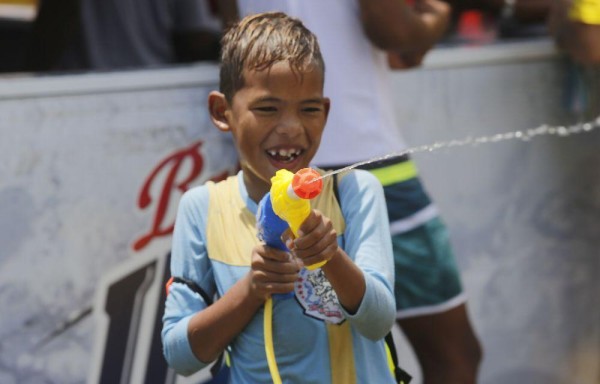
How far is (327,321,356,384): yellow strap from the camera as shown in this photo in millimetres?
1967

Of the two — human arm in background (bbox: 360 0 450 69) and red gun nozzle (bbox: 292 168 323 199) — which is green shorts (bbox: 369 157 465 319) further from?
red gun nozzle (bbox: 292 168 323 199)

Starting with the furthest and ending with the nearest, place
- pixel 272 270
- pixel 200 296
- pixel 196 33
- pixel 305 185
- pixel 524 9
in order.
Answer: pixel 524 9
pixel 196 33
pixel 200 296
pixel 272 270
pixel 305 185

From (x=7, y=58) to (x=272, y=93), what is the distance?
6.15ft

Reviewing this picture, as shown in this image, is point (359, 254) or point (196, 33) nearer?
point (359, 254)

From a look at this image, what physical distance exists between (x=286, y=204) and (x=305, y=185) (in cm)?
5

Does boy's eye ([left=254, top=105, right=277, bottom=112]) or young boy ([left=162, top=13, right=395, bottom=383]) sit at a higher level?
boy's eye ([left=254, top=105, right=277, bottom=112])

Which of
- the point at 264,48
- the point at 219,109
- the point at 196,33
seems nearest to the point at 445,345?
the point at 219,109

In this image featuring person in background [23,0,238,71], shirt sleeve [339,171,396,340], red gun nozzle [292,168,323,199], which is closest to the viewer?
red gun nozzle [292,168,323,199]

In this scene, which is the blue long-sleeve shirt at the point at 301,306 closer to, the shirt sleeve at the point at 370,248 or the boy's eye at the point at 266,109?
the shirt sleeve at the point at 370,248

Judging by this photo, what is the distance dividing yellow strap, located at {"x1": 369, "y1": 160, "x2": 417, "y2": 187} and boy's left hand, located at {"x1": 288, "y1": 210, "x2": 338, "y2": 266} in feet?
3.07

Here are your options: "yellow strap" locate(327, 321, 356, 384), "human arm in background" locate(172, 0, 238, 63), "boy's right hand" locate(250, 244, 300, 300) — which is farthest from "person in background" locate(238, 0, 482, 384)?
"human arm in background" locate(172, 0, 238, 63)

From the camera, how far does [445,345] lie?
2.85 metres

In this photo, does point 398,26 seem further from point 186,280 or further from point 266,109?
point 186,280

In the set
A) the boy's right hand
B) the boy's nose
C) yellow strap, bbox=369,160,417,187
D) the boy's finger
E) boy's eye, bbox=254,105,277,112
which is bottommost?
yellow strap, bbox=369,160,417,187
